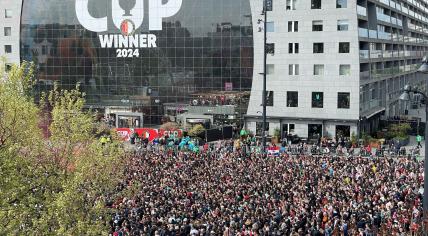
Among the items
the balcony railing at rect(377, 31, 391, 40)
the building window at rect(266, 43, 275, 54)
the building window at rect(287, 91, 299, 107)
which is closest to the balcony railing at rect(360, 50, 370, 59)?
the building window at rect(287, 91, 299, 107)

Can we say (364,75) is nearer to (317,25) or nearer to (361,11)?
(361,11)

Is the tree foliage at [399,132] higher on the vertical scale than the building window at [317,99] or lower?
lower

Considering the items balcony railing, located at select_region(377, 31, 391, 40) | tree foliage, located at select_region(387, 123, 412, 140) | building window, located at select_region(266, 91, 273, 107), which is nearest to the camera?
tree foliage, located at select_region(387, 123, 412, 140)

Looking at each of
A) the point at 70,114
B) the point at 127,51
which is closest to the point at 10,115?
the point at 70,114

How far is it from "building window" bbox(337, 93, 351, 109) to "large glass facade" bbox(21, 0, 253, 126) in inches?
367

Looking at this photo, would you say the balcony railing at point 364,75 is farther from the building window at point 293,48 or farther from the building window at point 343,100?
the building window at point 293,48

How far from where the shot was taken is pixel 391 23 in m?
74.2

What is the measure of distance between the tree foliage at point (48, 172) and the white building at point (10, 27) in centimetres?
4477

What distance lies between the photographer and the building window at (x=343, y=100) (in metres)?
54.2

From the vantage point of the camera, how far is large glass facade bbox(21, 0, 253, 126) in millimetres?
58938

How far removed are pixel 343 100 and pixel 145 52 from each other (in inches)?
875

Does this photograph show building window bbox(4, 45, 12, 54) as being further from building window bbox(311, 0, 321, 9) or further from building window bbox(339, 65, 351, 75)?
building window bbox(339, 65, 351, 75)

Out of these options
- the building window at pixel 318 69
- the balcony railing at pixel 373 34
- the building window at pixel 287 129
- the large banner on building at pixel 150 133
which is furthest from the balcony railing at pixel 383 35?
the large banner on building at pixel 150 133

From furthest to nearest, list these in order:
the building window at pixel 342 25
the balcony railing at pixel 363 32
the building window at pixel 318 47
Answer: the balcony railing at pixel 363 32, the building window at pixel 318 47, the building window at pixel 342 25
